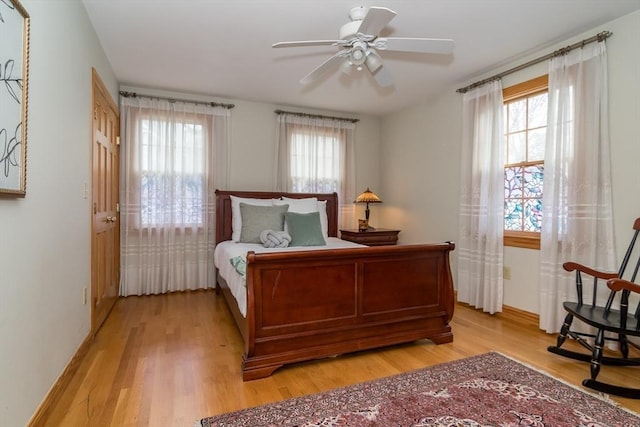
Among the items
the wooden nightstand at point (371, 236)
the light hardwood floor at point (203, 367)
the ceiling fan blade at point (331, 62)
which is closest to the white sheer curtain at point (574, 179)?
the light hardwood floor at point (203, 367)

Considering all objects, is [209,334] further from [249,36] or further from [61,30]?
[249,36]

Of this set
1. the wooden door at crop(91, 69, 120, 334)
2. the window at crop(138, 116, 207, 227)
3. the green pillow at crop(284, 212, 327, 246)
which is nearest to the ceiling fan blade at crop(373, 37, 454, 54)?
the green pillow at crop(284, 212, 327, 246)

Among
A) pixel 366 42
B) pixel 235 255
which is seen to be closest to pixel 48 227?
pixel 235 255

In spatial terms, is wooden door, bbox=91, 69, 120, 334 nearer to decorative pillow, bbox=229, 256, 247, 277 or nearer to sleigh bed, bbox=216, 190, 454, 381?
decorative pillow, bbox=229, 256, 247, 277

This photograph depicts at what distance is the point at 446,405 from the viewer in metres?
1.80

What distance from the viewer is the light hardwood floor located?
176cm

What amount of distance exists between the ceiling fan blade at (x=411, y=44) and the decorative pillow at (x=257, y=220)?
2.11 metres

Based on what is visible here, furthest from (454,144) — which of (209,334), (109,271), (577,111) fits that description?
(109,271)

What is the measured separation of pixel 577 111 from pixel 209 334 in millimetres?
3534

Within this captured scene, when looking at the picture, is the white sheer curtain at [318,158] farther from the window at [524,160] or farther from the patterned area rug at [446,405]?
the patterned area rug at [446,405]

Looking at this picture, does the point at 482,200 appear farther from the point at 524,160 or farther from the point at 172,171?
the point at 172,171

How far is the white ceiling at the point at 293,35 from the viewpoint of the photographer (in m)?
2.29

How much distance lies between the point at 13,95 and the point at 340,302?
2039mm

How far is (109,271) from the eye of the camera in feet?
10.8
